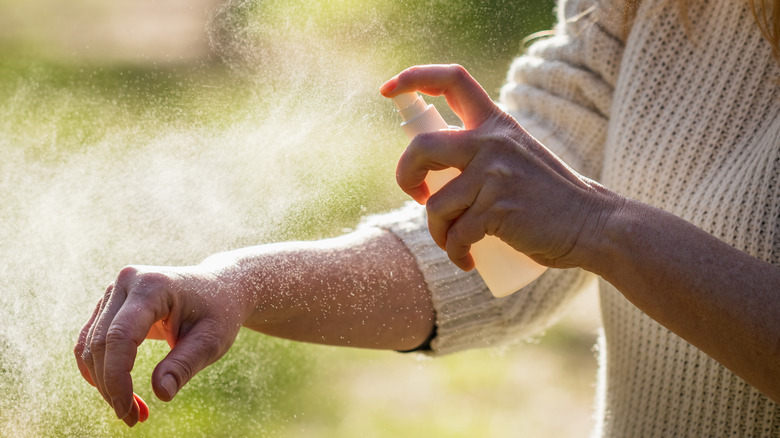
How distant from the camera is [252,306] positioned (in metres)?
0.95

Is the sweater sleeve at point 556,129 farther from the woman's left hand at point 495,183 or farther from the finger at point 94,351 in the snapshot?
the finger at point 94,351

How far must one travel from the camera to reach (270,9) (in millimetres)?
1131

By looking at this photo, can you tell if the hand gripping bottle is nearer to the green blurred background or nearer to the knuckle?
the green blurred background

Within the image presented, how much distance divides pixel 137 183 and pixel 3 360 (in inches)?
13.4

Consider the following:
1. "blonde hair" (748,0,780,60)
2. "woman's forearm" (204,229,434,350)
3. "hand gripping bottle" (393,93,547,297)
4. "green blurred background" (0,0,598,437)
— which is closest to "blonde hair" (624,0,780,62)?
"blonde hair" (748,0,780,60)

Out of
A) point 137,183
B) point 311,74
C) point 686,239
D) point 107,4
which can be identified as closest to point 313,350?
point 107,4

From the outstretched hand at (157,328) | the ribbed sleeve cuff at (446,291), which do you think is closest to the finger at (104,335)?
the outstretched hand at (157,328)

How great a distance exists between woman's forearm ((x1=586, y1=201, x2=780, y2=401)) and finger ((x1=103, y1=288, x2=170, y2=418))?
0.51m

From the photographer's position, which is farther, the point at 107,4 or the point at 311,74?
the point at 107,4

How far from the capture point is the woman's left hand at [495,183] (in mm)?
794

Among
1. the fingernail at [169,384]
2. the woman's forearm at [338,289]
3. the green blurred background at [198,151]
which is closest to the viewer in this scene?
the fingernail at [169,384]

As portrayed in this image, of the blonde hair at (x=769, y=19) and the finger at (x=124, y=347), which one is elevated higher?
the blonde hair at (x=769, y=19)

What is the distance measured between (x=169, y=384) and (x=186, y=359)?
4cm

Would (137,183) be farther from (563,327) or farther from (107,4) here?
(563,327)
